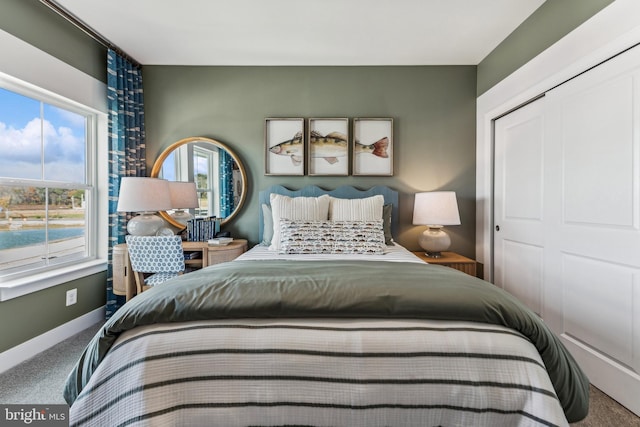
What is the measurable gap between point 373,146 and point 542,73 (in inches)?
57.3

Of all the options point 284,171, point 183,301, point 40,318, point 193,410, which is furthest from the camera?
point 284,171

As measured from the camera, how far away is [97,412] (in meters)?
0.94

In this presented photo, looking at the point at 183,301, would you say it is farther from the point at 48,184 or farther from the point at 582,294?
the point at 582,294

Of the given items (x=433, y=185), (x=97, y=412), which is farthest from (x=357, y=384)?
(x=433, y=185)

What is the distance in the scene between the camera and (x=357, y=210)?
266 centimetres

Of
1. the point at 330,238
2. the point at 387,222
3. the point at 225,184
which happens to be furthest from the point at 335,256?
the point at 225,184

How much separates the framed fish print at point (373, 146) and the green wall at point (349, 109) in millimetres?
86

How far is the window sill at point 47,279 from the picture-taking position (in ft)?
6.40

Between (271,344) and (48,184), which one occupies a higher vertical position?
(48,184)

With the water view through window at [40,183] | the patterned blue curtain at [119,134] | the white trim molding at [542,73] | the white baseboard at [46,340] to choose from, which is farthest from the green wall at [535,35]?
the white baseboard at [46,340]

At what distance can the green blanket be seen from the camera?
1046 mm

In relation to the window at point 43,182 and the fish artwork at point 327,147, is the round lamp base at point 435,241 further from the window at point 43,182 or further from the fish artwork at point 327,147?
the window at point 43,182

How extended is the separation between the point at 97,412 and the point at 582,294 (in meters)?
2.58

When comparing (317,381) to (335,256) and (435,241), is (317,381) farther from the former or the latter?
(435,241)
